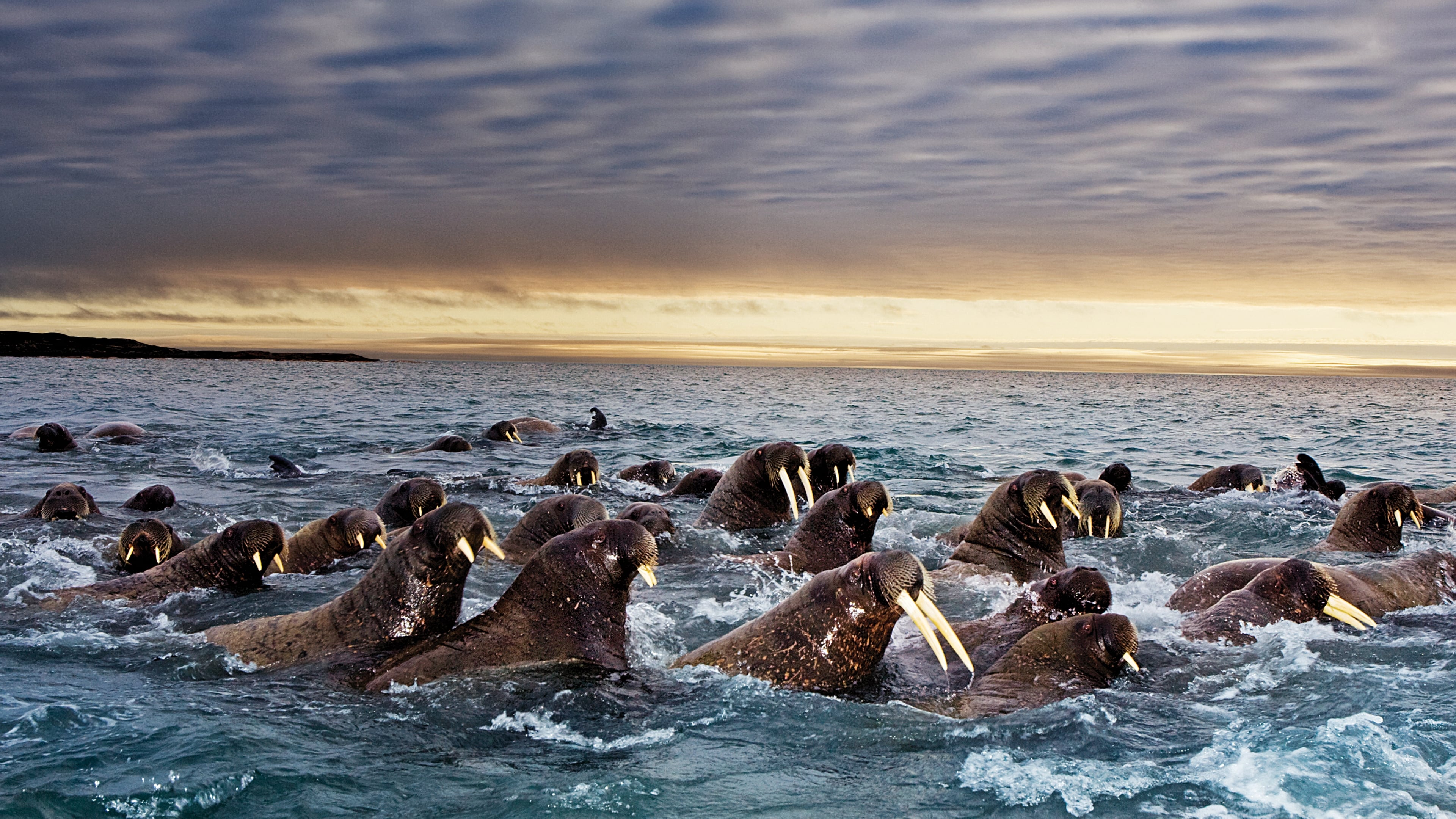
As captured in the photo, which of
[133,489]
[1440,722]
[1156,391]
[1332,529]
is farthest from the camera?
[1156,391]

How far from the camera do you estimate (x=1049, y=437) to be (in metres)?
35.7

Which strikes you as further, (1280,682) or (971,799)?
(1280,682)

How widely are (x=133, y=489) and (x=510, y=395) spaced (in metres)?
51.0

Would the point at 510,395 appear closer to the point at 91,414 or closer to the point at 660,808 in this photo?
the point at 91,414

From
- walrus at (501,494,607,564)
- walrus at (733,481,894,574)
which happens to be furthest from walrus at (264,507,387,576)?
walrus at (733,481,894,574)

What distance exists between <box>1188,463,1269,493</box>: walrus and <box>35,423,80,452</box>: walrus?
72.0ft

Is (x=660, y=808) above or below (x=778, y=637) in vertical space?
below

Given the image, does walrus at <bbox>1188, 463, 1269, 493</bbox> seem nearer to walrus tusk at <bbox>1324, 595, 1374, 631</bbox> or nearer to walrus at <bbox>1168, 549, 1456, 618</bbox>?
walrus at <bbox>1168, 549, 1456, 618</bbox>

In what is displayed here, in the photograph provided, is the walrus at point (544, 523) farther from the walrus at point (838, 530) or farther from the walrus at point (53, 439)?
the walrus at point (53, 439)

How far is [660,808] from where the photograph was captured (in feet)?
17.6

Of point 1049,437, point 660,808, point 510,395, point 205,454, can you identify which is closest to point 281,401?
point 510,395

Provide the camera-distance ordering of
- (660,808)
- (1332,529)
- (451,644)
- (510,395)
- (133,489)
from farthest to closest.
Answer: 1. (510,395)
2. (133,489)
3. (1332,529)
4. (451,644)
5. (660,808)

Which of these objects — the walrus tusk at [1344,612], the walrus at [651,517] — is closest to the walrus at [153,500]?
the walrus at [651,517]

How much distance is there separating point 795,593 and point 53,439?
2151cm
